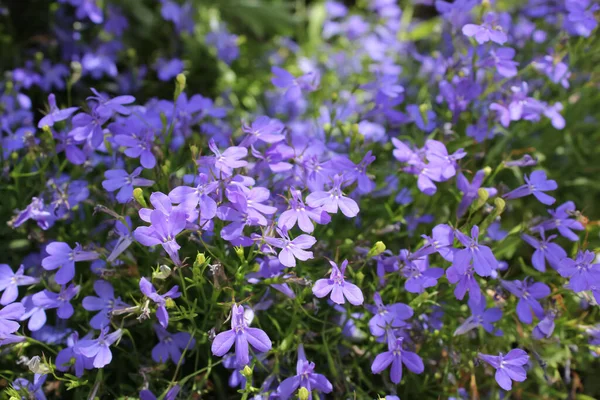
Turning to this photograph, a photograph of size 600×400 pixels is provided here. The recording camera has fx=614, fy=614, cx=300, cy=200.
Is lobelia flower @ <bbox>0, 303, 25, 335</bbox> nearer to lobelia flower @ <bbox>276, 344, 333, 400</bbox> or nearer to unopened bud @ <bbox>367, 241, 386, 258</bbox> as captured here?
lobelia flower @ <bbox>276, 344, 333, 400</bbox>

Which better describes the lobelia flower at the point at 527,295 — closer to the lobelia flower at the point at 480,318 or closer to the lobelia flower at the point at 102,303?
the lobelia flower at the point at 480,318

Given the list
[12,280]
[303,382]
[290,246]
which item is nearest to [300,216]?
[290,246]

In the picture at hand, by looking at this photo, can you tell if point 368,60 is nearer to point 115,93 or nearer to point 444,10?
point 444,10

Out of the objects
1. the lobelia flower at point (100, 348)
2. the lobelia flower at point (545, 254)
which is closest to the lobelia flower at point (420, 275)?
the lobelia flower at point (545, 254)

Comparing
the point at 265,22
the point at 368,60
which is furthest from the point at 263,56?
the point at 368,60

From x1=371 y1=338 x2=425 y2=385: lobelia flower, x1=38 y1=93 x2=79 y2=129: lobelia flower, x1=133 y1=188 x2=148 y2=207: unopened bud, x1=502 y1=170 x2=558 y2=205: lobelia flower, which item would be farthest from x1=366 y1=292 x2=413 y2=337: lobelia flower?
x1=38 y1=93 x2=79 y2=129: lobelia flower
